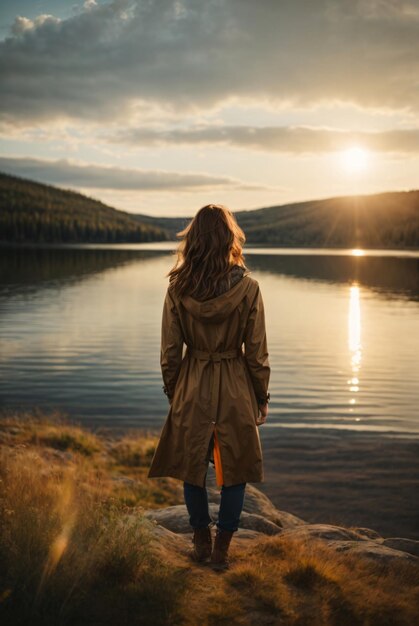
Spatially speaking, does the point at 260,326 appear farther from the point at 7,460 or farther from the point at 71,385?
the point at 71,385

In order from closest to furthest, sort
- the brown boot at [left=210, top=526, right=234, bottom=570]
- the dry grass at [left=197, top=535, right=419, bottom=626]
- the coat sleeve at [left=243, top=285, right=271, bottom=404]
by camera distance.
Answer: the dry grass at [left=197, top=535, right=419, bottom=626] → the coat sleeve at [left=243, top=285, right=271, bottom=404] → the brown boot at [left=210, top=526, right=234, bottom=570]

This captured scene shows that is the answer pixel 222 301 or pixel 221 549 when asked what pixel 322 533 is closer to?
pixel 221 549

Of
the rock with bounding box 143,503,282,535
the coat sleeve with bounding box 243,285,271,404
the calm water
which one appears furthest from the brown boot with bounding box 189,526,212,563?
the calm water

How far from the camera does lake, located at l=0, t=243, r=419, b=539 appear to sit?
10.1 m

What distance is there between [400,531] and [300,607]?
514 cm

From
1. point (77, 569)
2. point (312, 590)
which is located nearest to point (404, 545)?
point (312, 590)

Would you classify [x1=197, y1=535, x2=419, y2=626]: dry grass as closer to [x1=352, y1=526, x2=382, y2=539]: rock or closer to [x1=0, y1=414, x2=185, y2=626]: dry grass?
[x1=0, y1=414, x2=185, y2=626]: dry grass

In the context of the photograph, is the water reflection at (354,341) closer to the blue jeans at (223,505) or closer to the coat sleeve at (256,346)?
the blue jeans at (223,505)

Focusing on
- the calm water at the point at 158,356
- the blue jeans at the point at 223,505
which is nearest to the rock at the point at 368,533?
the blue jeans at the point at 223,505

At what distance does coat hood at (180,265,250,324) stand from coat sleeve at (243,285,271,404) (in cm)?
15

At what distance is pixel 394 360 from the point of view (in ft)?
73.0

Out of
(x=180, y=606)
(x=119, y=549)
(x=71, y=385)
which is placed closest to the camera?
(x=180, y=606)

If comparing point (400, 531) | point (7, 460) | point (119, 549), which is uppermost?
point (119, 549)

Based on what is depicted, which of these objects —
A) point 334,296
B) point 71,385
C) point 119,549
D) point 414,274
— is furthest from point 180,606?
point 414,274
